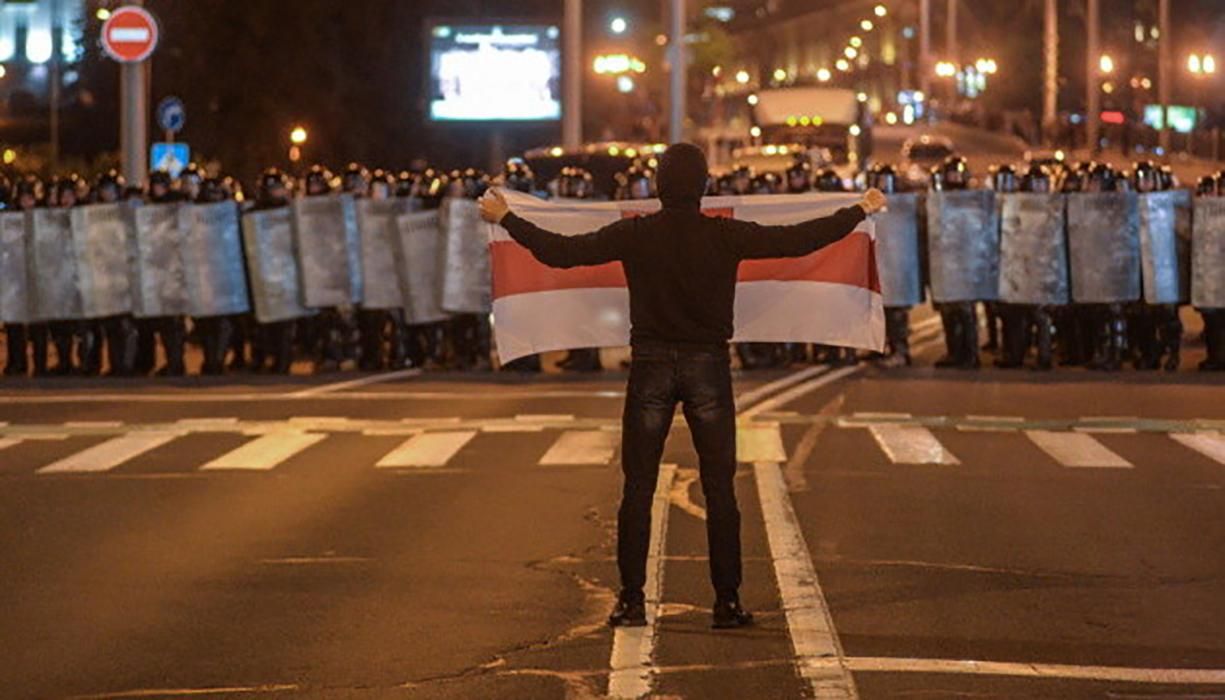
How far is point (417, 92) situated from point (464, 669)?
52.8 m

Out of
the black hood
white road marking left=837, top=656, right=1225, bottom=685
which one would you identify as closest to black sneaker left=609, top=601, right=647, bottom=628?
white road marking left=837, top=656, right=1225, bottom=685

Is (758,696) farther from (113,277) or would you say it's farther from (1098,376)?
(113,277)

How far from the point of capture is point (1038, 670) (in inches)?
392

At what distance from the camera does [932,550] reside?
13422mm

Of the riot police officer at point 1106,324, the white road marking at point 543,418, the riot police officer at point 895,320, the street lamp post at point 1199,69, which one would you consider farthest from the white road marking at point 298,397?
the street lamp post at point 1199,69

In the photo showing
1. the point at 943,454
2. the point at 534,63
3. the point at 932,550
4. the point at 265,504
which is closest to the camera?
the point at 932,550

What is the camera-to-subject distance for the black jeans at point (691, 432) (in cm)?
1080

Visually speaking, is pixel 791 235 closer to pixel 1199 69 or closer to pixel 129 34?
pixel 129 34

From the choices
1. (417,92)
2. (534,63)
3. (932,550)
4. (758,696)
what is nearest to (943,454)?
(932,550)

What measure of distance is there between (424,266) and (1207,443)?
35.1 ft

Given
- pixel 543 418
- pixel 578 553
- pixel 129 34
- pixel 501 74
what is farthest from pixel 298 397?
pixel 501 74

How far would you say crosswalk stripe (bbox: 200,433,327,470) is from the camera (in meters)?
17.8

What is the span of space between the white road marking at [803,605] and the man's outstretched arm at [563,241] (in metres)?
1.72

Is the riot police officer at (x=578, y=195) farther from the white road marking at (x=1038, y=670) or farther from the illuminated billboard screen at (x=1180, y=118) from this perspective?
the illuminated billboard screen at (x=1180, y=118)
